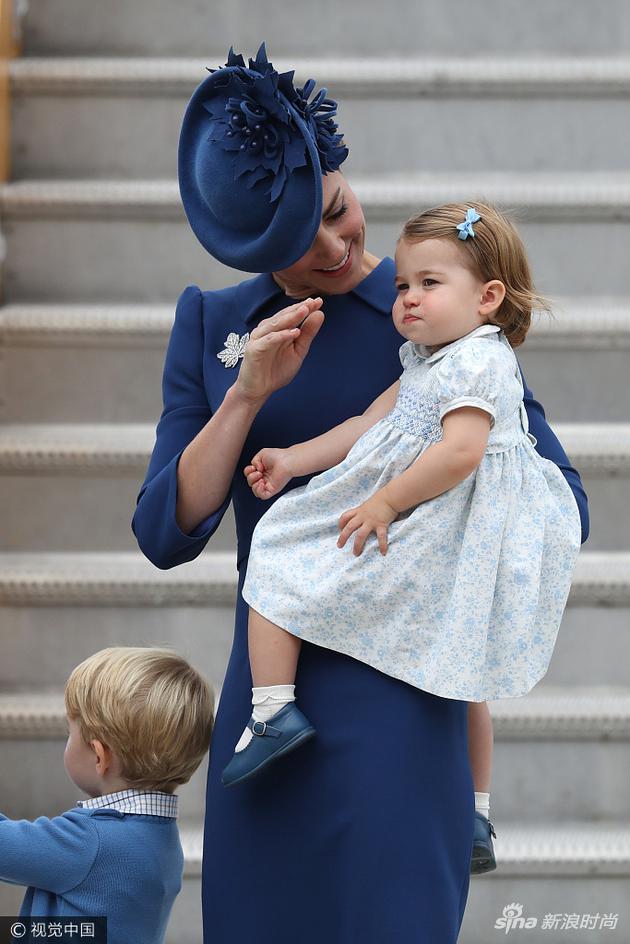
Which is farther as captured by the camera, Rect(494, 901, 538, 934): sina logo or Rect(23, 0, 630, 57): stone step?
Rect(23, 0, 630, 57): stone step

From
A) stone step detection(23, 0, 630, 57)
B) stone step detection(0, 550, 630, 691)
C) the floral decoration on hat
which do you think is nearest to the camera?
the floral decoration on hat

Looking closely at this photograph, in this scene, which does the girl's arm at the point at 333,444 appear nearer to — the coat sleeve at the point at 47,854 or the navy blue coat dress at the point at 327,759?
the navy blue coat dress at the point at 327,759

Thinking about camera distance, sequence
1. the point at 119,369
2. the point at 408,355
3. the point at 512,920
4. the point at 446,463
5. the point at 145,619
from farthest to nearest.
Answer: the point at 119,369 < the point at 145,619 < the point at 512,920 < the point at 408,355 < the point at 446,463

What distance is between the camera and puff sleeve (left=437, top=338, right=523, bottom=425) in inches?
46.1

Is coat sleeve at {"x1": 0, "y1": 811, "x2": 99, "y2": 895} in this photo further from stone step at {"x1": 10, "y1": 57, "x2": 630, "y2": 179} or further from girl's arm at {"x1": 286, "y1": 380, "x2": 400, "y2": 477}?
stone step at {"x1": 10, "y1": 57, "x2": 630, "y2": 179}

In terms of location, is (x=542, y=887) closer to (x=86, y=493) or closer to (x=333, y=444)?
(x=86, y=493)

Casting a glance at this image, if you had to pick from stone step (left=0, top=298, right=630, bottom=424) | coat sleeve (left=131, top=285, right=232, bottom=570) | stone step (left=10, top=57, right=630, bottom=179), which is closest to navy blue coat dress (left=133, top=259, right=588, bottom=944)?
coat sleeve (left=131, top=285, right=232, bottom=570)

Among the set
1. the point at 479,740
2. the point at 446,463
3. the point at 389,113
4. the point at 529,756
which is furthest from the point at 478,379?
the point at 389,113

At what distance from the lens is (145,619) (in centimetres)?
224

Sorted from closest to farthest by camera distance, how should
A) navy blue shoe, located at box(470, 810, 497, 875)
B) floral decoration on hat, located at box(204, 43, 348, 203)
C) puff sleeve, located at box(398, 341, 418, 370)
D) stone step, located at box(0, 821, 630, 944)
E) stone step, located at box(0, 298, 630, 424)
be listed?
floral decoration on hat, located at box(204, 43, 348, 203)
puff sleeve, located at box(398, 341, 418, 370)
navy blue shoe, located at box(470, 810, 497, 875)
stone step, located at box(0, 821, 630, 944)
stone step, located at box(0, 298, 630, 424)

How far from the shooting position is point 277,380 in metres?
1.21

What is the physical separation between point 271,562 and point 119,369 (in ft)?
4.02

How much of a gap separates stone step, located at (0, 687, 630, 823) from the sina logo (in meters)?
0.15

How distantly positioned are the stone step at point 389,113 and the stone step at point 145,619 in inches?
32.9
